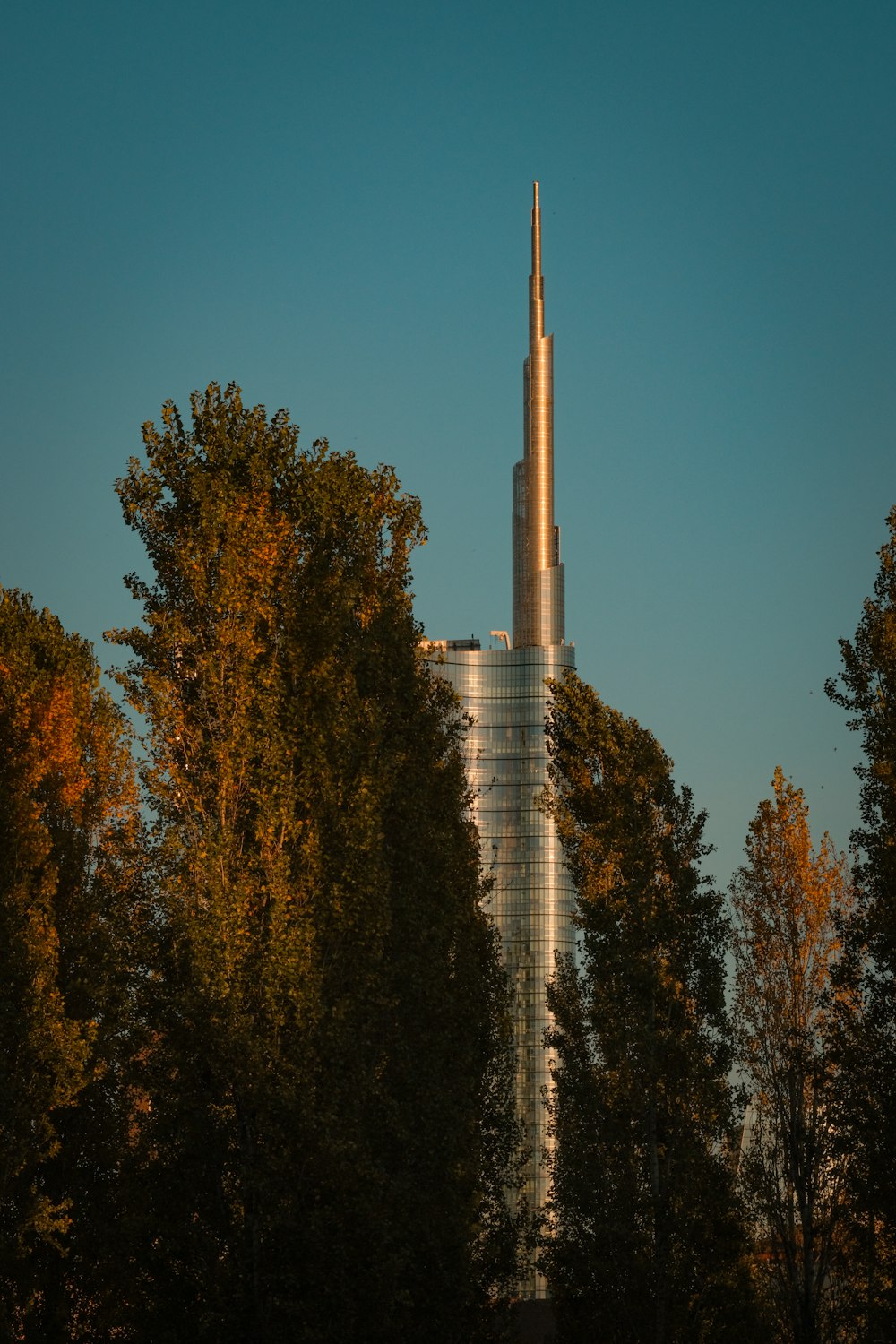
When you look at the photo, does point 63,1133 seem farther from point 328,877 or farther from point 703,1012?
point 703,1012

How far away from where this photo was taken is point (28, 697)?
119 feet

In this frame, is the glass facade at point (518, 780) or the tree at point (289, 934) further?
the glass facade at point (518, 780)

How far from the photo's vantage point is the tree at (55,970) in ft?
105

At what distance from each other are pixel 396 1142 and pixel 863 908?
9.64 meters

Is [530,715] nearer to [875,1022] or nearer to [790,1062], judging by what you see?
[790,1062]

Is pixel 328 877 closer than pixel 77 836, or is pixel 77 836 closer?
pixel 328 877

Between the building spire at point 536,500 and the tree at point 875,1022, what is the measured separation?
122270mm

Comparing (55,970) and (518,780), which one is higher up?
(518,780)

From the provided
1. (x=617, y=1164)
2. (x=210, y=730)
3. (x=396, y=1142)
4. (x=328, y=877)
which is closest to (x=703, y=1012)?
(x=617, y=1164)

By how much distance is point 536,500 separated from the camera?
509 ft

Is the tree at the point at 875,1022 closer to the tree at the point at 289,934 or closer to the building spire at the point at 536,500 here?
the tree at the point at 289,934

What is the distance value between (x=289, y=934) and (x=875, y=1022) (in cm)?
1119

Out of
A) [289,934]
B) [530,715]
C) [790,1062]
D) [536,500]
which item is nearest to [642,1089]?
[790,1062]

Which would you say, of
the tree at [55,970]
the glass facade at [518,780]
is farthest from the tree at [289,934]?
the glass facade at [518,780]
